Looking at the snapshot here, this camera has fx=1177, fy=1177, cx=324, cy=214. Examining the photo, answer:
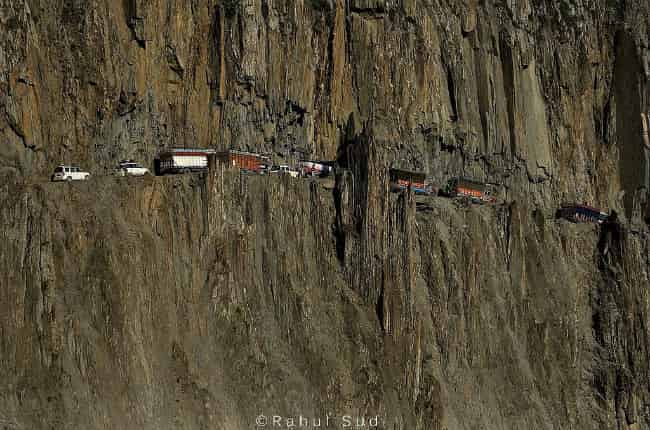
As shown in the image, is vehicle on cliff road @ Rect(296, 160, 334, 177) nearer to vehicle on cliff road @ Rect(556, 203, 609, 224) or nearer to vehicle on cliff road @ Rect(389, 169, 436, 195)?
vehicle on cliff road @ Rect(389, 169, 436, 195)

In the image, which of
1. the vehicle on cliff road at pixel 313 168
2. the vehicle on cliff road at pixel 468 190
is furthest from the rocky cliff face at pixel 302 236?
the vehicle on cliff road at pixel 313 168

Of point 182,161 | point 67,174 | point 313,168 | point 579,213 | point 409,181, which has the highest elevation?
point 313,168

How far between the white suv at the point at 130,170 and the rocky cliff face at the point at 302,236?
1.01m

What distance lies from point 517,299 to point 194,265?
26646mm

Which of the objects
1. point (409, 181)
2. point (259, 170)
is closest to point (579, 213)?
point (409, 181)

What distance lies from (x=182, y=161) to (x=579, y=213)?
38.5 meters

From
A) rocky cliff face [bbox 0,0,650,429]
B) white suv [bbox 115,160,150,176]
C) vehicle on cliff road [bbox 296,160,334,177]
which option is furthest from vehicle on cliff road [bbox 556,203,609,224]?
white suv [bbox 115,160,150,176]

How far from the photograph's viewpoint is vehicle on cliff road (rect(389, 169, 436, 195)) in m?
66.2

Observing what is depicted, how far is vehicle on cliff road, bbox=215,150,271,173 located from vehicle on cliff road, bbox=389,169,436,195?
25.5 ft

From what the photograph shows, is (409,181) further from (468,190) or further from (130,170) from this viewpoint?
(130,170)

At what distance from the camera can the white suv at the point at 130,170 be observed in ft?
174

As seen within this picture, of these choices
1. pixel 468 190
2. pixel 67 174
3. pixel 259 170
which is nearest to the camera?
pixel 67 174

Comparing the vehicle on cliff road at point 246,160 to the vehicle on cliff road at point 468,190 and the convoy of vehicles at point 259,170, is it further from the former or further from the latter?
the vehicle on cliff road at point 468,190

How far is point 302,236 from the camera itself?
58125 mm
